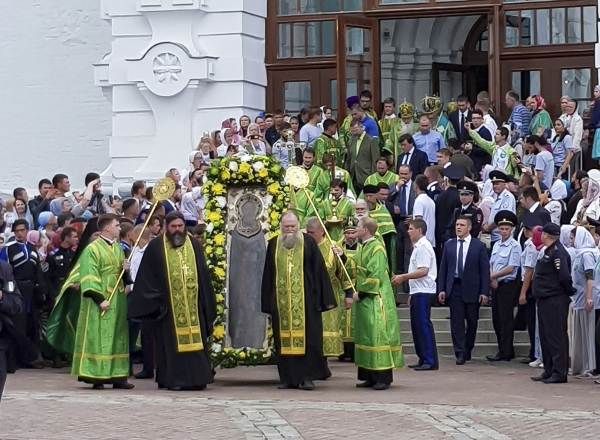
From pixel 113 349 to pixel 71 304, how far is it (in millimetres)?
1602

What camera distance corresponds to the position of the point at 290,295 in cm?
1594

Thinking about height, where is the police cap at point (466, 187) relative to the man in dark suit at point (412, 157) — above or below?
below

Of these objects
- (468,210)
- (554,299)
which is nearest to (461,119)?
(468,210)

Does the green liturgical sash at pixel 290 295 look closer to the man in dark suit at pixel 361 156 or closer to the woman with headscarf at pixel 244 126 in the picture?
the man in dark suit at pixel 361 156

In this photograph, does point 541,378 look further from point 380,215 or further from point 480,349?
point 380,215

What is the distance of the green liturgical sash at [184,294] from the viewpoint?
15.8 m

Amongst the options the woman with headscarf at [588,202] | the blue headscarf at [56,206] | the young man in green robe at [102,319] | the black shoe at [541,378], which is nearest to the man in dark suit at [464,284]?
the woman with headscarf at [588,202]

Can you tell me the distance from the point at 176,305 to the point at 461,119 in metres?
9.21

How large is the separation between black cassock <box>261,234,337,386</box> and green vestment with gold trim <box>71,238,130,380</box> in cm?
144

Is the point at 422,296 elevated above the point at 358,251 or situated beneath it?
situated beneath

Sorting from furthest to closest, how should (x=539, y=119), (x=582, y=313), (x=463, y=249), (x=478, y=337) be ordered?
(x=539, y=119), (x=478, y=337), (x=463, y=249), (x=582, y=313)

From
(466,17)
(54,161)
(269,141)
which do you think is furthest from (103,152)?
(466,17)

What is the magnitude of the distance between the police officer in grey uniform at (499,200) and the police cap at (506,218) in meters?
1.18

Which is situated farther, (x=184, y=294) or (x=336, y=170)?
(x=336, y=170)
